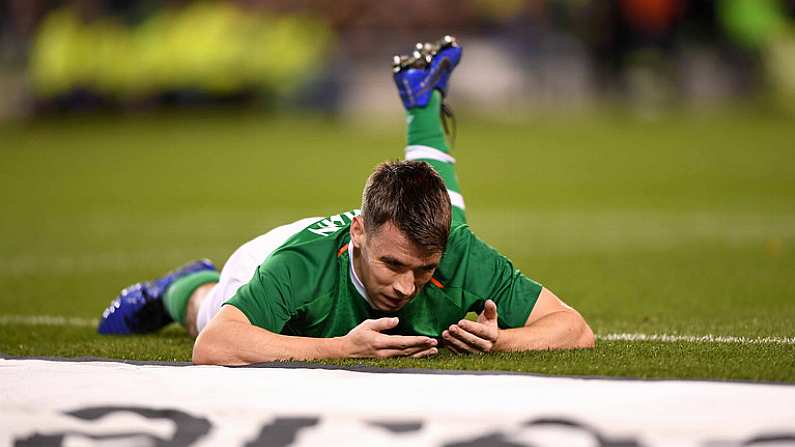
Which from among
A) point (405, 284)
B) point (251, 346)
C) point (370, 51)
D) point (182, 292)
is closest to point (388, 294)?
point (405, 284)

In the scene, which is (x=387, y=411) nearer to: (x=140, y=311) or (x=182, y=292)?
(x=182, y=292)

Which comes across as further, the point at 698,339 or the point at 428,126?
the point at 428,126

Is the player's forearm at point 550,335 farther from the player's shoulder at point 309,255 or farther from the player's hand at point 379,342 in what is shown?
the player's shoulder at point 309,255

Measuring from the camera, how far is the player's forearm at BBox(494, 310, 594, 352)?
4.45 metres

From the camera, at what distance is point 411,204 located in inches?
158

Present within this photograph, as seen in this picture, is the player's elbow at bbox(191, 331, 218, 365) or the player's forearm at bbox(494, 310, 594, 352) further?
the player's forearm at bbox(494, 310, 594, 352)

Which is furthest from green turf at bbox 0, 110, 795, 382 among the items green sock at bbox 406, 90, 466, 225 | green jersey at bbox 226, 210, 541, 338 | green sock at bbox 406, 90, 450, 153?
green sock at bbox 406, 90, 450, 153

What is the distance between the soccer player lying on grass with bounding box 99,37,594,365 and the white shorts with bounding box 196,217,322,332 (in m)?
0.02

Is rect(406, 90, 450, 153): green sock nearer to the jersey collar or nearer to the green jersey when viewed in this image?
the green jersey

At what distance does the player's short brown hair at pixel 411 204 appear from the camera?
3.99 meters

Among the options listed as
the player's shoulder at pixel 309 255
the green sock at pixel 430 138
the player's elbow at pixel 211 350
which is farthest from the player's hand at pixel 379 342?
the green sock at pixel 430 138

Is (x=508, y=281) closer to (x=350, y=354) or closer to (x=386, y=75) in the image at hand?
(x=350, y=354)

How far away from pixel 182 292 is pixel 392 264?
1.73 m

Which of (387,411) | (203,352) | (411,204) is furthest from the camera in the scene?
(203,352)
